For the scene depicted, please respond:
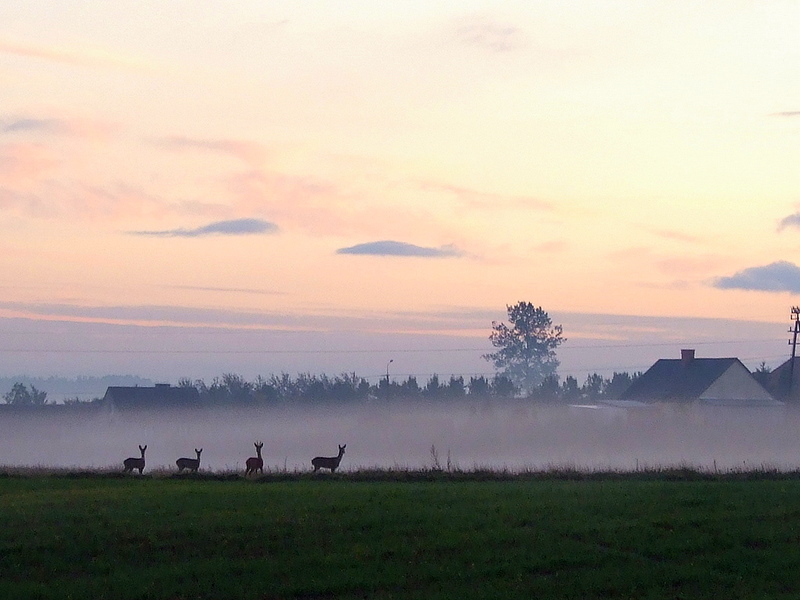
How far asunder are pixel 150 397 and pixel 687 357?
166ft

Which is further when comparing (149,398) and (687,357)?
(149,398)

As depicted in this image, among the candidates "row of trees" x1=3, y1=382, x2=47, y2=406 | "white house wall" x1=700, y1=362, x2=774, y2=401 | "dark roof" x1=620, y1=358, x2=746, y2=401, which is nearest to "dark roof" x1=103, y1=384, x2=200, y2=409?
"row of trees" x1=3, y1=382, x2=47, y2=406

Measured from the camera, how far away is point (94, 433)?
92188 millimetres

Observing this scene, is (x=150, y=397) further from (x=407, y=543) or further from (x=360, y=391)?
(x=407, y=543)

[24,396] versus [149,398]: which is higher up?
[24,396]

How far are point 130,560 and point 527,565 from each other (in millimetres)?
7159

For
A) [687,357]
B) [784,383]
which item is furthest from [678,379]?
[784,383]

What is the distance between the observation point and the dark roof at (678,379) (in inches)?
3344

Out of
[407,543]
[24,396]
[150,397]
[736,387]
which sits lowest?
[407,543]

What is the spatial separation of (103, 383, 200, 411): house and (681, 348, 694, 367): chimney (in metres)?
46.6

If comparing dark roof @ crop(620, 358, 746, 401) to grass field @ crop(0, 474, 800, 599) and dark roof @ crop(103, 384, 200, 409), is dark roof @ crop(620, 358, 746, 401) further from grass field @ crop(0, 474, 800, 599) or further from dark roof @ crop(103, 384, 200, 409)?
grass field @ crop(0, 474, 800, 599)

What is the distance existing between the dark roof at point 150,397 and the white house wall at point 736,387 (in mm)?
49236

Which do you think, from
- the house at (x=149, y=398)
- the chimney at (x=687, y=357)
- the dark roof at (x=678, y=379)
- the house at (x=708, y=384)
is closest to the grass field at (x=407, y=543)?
the house at (x=708, y=384)

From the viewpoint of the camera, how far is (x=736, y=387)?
280 ft
